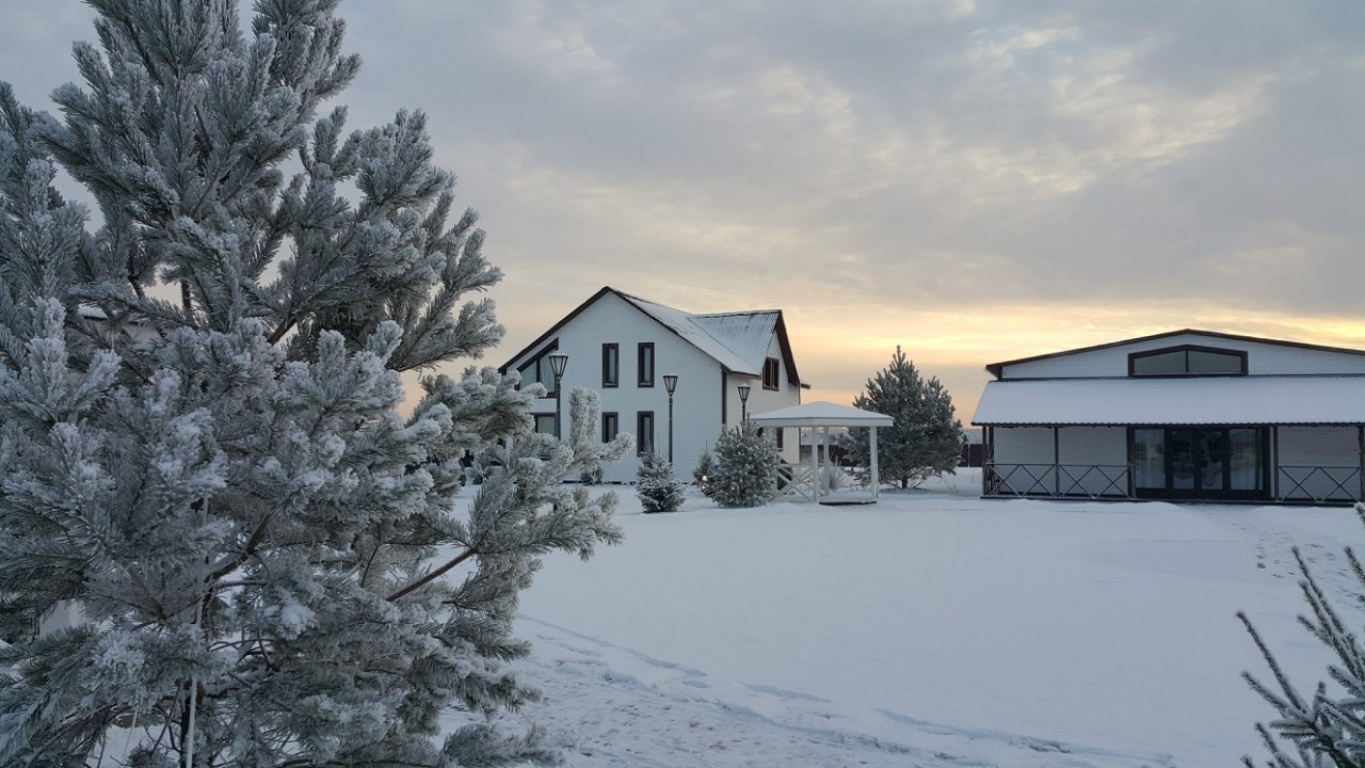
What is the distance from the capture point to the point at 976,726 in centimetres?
598

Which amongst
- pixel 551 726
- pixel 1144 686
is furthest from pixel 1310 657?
pixel 551 726

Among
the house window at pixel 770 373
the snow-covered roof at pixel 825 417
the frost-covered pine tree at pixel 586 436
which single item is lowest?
the frost-covered pine tree at pixel 586 436

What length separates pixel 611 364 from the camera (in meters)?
35.2

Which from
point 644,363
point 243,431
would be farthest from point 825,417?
point 243,431

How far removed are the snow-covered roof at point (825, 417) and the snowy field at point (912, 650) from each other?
819 cm

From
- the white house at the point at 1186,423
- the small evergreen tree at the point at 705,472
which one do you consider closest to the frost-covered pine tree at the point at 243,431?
the small evergreen tree at the point at 705,472

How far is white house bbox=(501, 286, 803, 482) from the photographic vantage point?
33.7 meters

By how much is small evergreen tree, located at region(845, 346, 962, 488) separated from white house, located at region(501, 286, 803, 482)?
5.34 metres

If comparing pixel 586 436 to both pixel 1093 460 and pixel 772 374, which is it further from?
pixel 772 374

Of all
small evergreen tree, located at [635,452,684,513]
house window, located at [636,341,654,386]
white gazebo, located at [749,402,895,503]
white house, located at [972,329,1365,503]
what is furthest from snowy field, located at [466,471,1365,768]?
house window, located at [636,341,654,386]

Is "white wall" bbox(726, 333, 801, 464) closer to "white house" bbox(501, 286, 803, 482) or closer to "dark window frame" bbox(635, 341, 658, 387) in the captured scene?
"white house" bbox(501, 286, 803, 482)

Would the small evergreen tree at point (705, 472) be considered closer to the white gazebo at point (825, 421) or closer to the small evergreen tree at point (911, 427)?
the white gazebo at point (825, 421)

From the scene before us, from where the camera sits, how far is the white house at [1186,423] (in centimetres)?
2573

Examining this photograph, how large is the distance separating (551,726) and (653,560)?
317 inches
